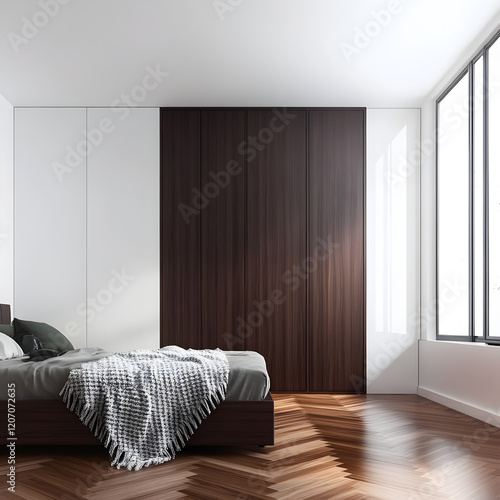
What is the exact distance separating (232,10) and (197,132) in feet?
6.76

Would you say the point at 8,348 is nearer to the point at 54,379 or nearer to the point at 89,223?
the point at 54,379

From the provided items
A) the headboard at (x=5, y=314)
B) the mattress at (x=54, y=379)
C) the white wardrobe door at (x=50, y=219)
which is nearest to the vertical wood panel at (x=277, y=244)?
the white wardrobe door at (x=50, y=219)

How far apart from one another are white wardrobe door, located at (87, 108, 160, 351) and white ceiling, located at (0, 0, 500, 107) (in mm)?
290

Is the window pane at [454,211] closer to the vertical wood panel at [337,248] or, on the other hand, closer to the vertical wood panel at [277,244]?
the vertical wood panel at [337,248]

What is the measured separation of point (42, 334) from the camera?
4496mm

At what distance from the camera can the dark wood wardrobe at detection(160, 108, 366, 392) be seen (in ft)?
19.3

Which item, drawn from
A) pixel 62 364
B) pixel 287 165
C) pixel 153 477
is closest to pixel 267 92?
pixel 287 165

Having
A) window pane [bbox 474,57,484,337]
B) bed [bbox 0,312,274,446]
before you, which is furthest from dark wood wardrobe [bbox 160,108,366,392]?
bed [bbox 0,312,274,446]

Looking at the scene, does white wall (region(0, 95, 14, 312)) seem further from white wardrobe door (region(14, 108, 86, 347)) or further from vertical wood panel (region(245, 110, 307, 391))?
vertical wood panel (region(245, 110, 307, 391))

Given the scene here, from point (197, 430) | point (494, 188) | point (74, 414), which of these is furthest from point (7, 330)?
point (494, 188)

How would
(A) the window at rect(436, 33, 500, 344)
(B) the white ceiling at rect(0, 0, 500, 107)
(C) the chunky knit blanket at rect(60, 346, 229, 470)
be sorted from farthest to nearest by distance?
(A) the window at rect(436, 33, 500, 344)
(B) the white ceiling at rect(0, 0, 500, 107)
(C) the chunky knit blanket at rect(60, 346, 229, 470)

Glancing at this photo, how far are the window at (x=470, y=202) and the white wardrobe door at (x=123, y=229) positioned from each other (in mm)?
2672

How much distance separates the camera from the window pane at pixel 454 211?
16.8ft

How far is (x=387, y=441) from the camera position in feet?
12.1
